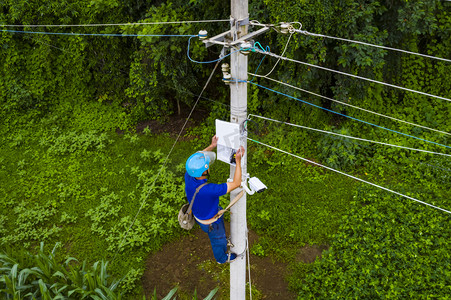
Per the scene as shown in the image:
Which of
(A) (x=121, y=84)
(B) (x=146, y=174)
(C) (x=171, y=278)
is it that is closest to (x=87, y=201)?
(B) (x=146, y=174)

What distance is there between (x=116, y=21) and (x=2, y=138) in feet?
13.3

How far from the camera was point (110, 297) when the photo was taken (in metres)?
4.92

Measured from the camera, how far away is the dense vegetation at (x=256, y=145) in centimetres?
607

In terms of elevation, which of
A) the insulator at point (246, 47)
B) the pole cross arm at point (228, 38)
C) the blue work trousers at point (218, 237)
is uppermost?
the pole cross arm at point (228, 38)

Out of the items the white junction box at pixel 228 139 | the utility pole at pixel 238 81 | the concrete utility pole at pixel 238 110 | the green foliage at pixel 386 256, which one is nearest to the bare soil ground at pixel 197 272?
the green foliage at pixel 386 256

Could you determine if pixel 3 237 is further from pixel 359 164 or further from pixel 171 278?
pixel 359 164

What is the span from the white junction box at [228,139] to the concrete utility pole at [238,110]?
105mm

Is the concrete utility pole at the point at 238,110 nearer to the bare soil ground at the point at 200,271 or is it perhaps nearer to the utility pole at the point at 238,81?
the utility pole at the point at 238,81

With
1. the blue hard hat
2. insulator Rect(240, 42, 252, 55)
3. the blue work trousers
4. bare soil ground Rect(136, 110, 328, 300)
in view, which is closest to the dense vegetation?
bare soil ground Rect(136, 110, 328, 300)

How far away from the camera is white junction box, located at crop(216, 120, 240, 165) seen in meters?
3.56

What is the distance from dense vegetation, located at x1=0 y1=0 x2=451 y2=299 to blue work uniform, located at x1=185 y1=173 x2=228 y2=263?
74.1 inches

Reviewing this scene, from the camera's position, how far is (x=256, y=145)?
Result: 26.9ft

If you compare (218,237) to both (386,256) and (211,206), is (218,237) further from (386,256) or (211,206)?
(386,256)

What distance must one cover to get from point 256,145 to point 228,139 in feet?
15.1
